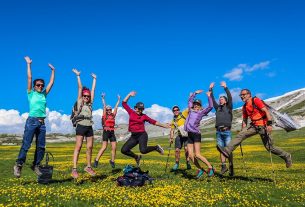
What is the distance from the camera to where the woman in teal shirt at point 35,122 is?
554 inches

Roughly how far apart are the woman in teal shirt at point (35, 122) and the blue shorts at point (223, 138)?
30.0 feet

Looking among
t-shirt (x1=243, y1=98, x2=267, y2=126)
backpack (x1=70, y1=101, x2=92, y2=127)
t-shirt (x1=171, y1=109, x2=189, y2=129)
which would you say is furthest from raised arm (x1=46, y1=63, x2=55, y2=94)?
t-shirt (x1=171, y1=109, x2=189, y2=129)

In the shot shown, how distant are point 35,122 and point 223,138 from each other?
973 centimetres

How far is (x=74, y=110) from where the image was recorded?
15547mm

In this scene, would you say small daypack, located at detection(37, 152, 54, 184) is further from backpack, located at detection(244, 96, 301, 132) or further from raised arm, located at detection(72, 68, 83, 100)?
backpack, located at detection(244, 96, 301, 132)

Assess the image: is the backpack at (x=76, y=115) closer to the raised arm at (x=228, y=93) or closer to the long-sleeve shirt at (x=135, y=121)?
the long-sleeve shirt at (x=135, y=121)

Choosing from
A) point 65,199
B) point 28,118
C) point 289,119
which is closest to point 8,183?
point 28,118

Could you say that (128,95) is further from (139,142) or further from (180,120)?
(180,120)

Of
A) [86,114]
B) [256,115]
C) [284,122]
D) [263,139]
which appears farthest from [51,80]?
[284,122]

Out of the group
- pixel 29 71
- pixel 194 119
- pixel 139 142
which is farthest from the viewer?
pixel 139 142

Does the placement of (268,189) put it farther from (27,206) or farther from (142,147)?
(27,206)

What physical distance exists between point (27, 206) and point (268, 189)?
896cm

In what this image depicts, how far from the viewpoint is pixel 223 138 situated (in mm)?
18859

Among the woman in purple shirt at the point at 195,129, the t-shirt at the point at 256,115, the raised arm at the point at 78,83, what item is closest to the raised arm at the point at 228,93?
the woman in purple shirt at the point at 195,129
